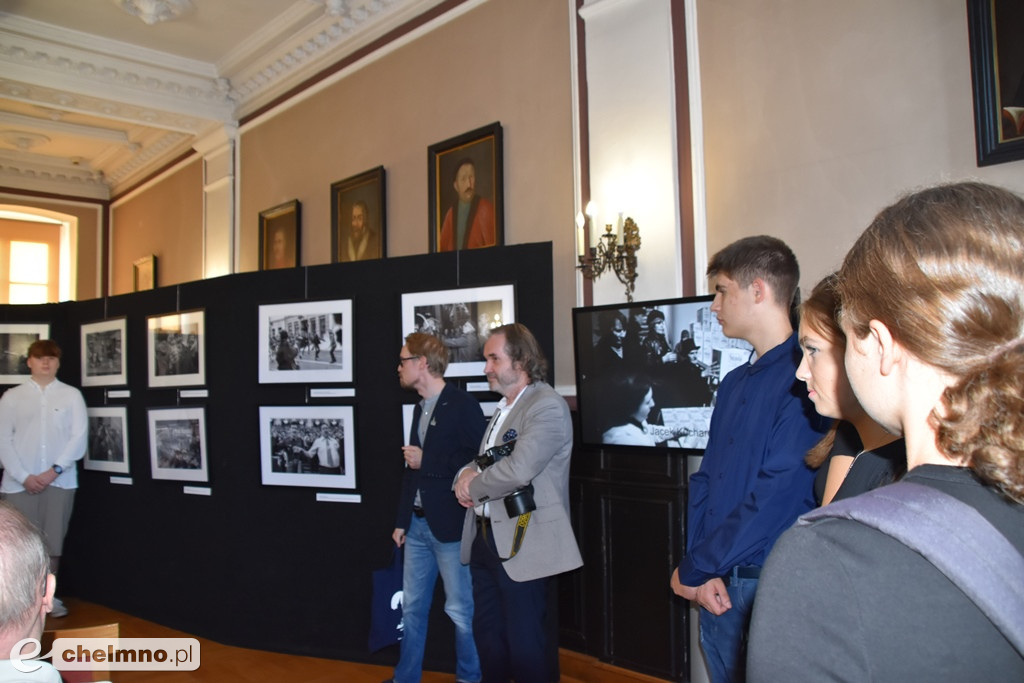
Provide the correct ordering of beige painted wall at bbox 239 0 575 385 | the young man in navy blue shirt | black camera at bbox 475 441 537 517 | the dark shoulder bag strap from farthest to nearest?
beige painted wall at bbox 239 0 575 385 < black camera at bbox 475 441 537 517 < the young man in navy blue shirt < the dark shoulder bag strap

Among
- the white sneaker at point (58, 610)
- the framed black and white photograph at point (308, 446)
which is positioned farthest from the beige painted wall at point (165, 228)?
the framed black and white photograph at point (308, 446)

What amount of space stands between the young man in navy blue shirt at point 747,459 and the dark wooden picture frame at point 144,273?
34.0 feet

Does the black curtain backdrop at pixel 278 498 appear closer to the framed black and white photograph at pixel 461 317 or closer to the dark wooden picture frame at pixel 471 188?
the framed black and white photograph at pixel 461 317

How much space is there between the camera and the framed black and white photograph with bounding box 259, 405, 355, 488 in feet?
16.9

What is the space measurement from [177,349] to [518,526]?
3.83m

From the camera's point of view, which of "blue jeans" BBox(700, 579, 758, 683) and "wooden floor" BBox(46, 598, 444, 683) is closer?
"blue jeans" BBox(700, 579, 758, 683)

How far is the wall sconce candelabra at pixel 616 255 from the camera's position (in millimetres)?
4754

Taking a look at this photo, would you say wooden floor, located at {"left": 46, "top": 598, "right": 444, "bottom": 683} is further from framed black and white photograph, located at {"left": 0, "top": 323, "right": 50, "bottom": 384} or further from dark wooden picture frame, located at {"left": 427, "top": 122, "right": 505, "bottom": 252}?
framed black and white photograph, located at {"left": 0, "top": 323, "right": 50, "bottom": 384}

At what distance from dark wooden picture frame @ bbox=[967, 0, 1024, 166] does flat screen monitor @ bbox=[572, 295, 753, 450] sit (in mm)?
1456

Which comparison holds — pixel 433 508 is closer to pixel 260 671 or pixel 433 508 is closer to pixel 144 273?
pixel 260 671

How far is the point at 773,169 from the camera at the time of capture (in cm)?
418

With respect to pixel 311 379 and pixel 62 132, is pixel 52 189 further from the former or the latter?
pixel 311 379

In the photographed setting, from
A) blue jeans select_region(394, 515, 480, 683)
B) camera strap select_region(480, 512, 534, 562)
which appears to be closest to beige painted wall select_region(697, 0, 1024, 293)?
camera strap select_region(480, 512, 534, 562)

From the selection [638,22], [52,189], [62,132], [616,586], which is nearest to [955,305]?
[616,586]
